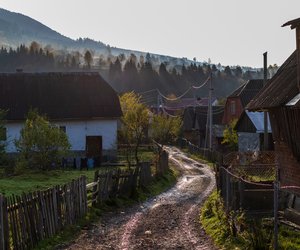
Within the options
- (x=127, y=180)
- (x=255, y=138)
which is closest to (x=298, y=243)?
(x=127, y=180)

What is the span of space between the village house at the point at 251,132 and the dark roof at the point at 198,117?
75.4 feet

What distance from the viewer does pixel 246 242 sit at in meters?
11.6

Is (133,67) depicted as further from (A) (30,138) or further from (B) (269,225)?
(B) (269,225)

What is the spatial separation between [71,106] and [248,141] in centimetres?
1351

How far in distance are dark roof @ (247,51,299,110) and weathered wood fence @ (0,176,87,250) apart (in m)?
6.19

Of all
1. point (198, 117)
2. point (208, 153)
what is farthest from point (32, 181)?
point (198, 117)

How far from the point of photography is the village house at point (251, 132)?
123ft

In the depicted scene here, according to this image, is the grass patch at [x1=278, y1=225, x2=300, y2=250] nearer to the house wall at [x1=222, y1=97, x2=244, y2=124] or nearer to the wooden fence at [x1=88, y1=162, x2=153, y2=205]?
the wooden fence at [x1=88, y1=162, x2=153, y2=205]

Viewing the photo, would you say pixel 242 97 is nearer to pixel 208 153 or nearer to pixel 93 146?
pixel 208 153

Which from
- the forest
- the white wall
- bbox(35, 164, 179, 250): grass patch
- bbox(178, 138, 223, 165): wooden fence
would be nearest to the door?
the white wall

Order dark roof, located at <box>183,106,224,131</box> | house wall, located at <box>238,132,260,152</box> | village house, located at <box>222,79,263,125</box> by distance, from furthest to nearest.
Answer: dark roof, located at <box>183,106,224,131</box>
village house, located at <box>222,79,263,125</box>
house wall, located at <box>238,132,260,152</box>

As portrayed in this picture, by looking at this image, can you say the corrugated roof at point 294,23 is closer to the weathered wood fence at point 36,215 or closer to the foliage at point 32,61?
the weathered wood fence at point 36,215

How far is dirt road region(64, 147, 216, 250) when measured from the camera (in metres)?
13.0

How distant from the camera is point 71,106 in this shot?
40.8m
